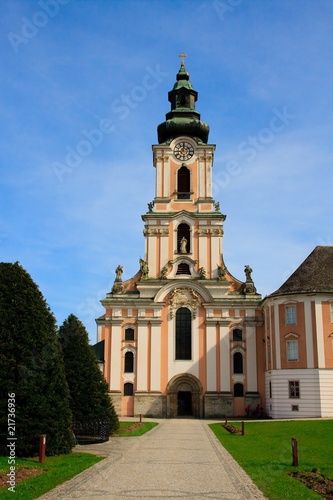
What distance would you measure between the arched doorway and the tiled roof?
10.6 metres

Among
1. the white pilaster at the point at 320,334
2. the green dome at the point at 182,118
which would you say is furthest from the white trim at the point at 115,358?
the green dome at the point at 182,118

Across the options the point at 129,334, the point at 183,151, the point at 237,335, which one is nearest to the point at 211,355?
the point at 237,335

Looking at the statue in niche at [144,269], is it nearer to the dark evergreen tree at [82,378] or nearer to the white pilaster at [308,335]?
the white pilaster at [308,335]

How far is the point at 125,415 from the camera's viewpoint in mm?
47281

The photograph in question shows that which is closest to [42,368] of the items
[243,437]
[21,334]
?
[21,334]

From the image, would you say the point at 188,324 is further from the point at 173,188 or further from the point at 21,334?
the point at 21,334

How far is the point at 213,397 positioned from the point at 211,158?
23.2 meters

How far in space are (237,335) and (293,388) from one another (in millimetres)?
8007

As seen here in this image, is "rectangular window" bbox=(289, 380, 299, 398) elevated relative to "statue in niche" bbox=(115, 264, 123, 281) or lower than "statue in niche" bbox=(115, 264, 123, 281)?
lower

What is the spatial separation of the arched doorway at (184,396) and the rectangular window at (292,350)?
8693mm

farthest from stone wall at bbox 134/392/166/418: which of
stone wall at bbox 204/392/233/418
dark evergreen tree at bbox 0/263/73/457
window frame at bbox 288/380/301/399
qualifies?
dark evergreen tree at bbox 0/263/73/457

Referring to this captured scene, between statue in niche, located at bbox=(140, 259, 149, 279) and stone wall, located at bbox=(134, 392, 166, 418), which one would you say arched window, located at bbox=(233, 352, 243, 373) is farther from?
statue in niche, located at bbox=(140, 259, 149, 279)

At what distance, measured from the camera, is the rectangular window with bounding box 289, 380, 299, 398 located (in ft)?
140

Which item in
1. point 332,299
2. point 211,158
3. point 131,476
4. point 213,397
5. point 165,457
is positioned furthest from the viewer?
point 211,158
